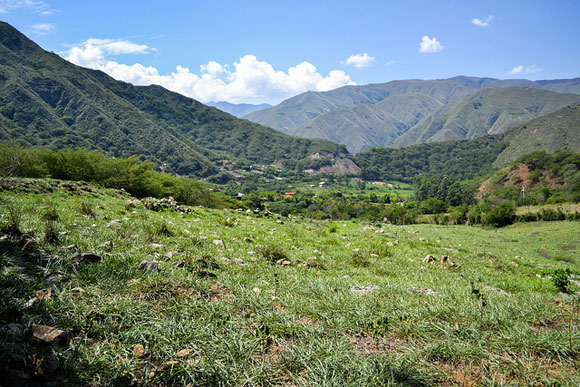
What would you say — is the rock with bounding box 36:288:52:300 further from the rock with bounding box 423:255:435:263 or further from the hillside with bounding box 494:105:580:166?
the hillside with bounding box 494:105:580:166

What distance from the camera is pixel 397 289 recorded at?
5055mm

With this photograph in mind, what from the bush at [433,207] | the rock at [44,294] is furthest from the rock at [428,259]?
the bush at [433,207]

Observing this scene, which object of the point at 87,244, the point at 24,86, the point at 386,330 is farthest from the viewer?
the point at 24,86

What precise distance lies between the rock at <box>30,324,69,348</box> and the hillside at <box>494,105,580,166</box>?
697 feet

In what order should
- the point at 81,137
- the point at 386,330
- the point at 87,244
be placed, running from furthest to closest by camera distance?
1. the point at 81,137
2. the point at 87,244
3. the point at 386,330

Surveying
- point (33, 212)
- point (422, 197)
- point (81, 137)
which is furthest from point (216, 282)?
point (81, 137)

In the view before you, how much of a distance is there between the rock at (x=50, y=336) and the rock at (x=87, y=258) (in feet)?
6.63

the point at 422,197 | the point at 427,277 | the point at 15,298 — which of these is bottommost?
the point at 422,197

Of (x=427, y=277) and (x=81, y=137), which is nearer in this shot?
(x=427, y=277)

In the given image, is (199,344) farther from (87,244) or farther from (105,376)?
(87,244)

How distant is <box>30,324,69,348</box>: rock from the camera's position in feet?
7.78

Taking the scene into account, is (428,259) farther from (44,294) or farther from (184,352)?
(44,294)

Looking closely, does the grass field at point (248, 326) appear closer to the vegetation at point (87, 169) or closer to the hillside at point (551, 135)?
the vegetation at point (87, 169)

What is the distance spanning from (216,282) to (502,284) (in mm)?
6680
